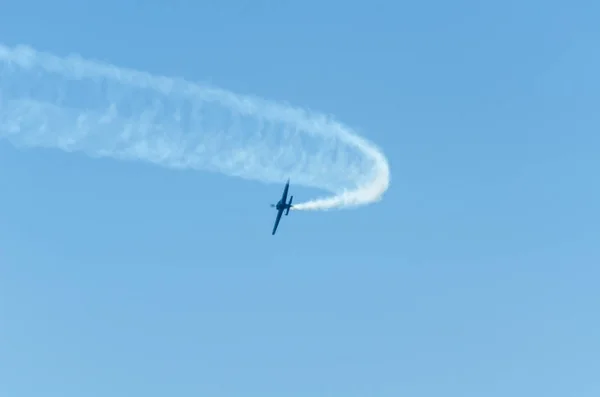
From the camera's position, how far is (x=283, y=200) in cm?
14025

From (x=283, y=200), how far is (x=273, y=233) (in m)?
4.21

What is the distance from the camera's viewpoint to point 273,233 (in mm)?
141875
